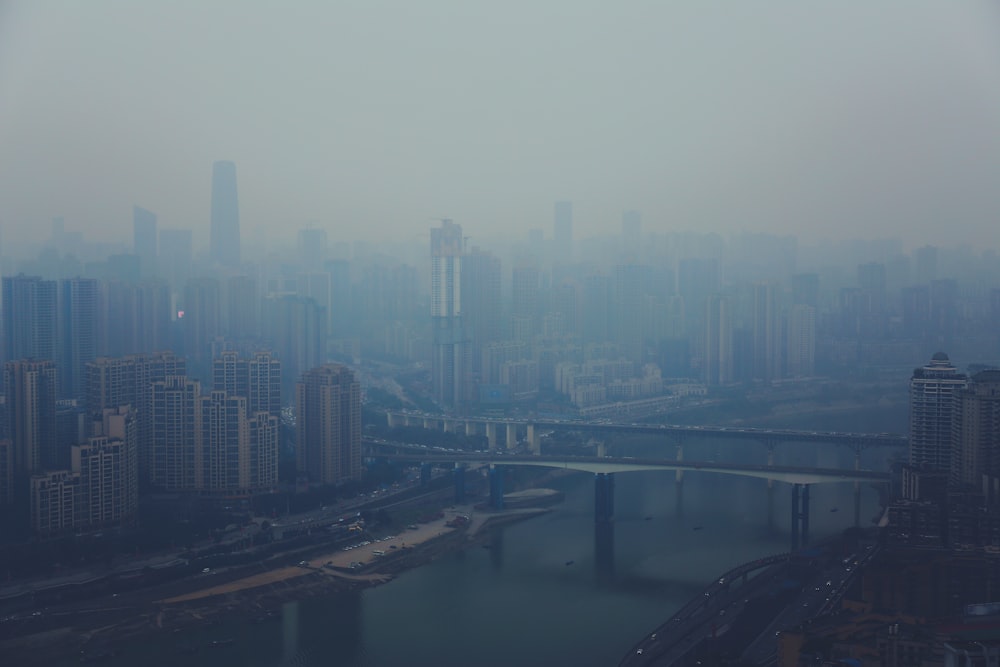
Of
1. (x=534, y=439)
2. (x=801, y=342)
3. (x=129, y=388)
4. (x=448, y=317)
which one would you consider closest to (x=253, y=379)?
(x=129, y=388)

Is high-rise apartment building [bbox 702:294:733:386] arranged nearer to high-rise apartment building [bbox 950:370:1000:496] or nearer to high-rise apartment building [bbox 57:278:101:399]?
high-rise apartment building [bbox 950:370:1000:496]

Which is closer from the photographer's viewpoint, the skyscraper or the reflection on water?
the reflection on water

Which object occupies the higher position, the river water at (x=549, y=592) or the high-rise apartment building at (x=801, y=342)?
the high-rise apartment building at (x=801, y=342)

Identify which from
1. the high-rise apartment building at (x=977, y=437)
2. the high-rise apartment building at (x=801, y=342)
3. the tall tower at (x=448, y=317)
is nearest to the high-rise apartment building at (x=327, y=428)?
the tall tower at (x=448, y=317)

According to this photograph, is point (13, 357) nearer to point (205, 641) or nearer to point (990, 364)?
point (205, 641)

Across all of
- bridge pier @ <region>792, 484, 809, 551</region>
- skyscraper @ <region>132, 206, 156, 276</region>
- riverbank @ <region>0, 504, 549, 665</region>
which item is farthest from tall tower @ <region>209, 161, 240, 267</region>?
bridge pier @ <region>792, 484, 809, 551</region>

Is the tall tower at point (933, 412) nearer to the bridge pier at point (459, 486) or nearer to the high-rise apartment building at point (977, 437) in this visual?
the high-rise apartment building at point (977, 437)
